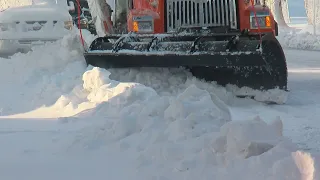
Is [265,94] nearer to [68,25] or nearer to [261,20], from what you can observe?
[261,20]

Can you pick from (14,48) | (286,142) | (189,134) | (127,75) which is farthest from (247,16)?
(14,48)

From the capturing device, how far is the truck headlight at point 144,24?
7.13 m

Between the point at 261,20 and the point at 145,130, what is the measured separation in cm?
332

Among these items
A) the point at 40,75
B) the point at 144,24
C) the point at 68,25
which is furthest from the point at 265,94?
the point at 68,25

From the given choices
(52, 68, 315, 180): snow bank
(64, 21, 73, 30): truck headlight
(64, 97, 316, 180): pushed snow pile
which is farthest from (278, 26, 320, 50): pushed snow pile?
(64, 97, 316, 180): pushed snow pile

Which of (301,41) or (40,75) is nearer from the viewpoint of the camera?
(40,75)

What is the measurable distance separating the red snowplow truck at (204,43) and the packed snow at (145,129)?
247mm

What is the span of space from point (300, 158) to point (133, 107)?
2473mm

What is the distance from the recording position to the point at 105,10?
34.3 feet

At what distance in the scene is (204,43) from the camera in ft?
19.9

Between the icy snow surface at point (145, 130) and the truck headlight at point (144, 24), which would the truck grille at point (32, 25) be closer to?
the icy snow surface at point (145, 130)

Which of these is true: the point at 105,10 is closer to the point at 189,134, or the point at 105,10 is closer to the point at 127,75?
the point at 127,75

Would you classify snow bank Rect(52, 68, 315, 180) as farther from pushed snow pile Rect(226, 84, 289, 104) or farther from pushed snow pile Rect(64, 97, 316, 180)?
pushed snow pile Rect(226, 84, 289, 104)

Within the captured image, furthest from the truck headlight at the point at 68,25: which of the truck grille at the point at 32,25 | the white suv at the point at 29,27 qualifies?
the truck grille at the point at 32,25
